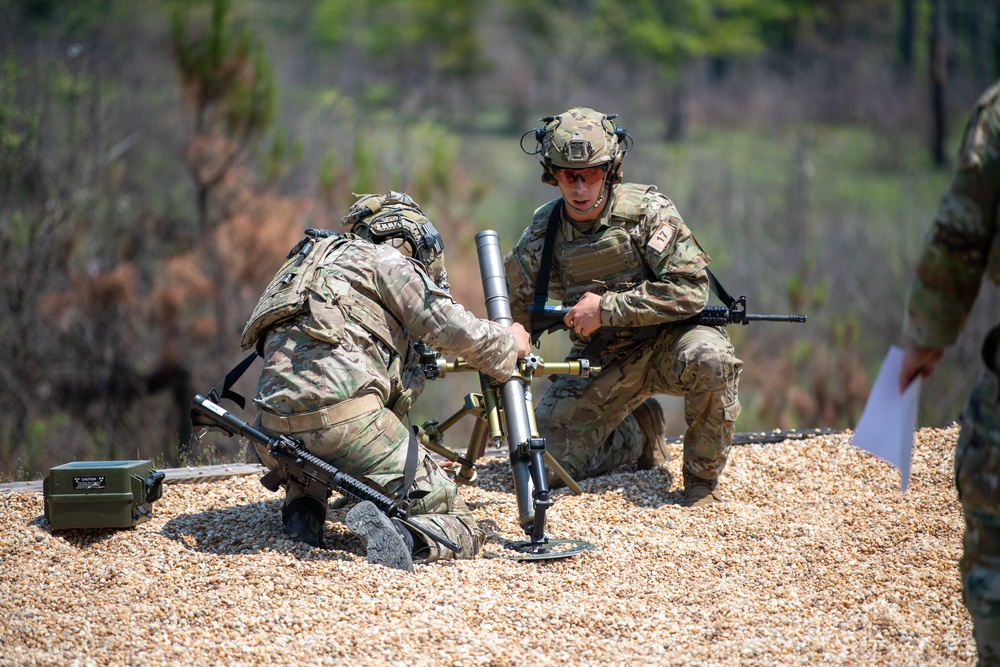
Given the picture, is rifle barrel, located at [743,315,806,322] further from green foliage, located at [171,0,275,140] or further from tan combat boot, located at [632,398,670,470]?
green foliage, located at [171,0,275,140]

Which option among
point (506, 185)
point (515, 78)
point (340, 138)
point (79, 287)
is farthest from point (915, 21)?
point (79, 287)

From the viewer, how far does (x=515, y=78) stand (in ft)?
114

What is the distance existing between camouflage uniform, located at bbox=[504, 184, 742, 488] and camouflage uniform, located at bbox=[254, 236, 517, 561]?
3.55ft

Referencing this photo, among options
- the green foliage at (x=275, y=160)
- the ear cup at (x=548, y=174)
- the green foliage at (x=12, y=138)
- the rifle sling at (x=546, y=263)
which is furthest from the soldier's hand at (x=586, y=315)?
the green foliage at (x=12, y=138)

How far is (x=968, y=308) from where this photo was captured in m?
2.93

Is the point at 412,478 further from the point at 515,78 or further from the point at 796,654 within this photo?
the point at 515,78

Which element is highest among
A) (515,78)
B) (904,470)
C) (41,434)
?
(515,78)

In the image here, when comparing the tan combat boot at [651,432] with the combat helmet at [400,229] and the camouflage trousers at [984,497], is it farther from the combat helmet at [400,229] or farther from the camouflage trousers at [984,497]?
the camouflage trousers at [984,497]

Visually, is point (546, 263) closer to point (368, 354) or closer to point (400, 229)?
point (400, 229)

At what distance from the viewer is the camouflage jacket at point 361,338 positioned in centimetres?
433

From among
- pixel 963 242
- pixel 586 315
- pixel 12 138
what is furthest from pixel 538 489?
pixel 12 138

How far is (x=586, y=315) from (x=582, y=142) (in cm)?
83

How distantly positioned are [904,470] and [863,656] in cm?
94

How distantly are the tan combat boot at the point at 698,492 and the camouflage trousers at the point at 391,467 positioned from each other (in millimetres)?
1214
